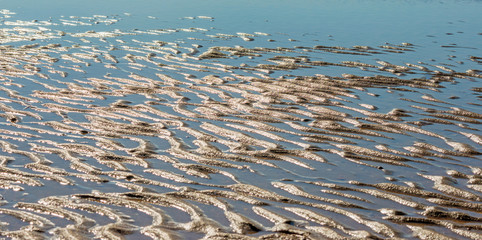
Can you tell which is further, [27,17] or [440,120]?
[27,17]

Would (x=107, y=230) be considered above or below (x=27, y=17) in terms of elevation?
below

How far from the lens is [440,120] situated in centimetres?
1081

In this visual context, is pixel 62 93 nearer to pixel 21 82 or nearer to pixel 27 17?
pixel 21 82

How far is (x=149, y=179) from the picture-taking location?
24.8 feet

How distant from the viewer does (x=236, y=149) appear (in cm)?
889

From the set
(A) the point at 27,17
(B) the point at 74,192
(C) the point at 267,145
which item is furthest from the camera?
(A) the point at 27,17

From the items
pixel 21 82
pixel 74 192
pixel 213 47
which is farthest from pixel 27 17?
pixel 74 192

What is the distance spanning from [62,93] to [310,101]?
5.12 metres

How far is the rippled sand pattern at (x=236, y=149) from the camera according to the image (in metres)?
6.36

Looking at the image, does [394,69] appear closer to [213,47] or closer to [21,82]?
[213,47]

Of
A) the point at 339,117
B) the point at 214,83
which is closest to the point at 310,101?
the point at 339,117

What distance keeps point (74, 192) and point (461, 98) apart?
8877 millimetres

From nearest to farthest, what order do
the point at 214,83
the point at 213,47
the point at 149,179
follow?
the point at 149,179, the point at 214,83, the point at 213,47

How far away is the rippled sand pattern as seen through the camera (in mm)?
6355
